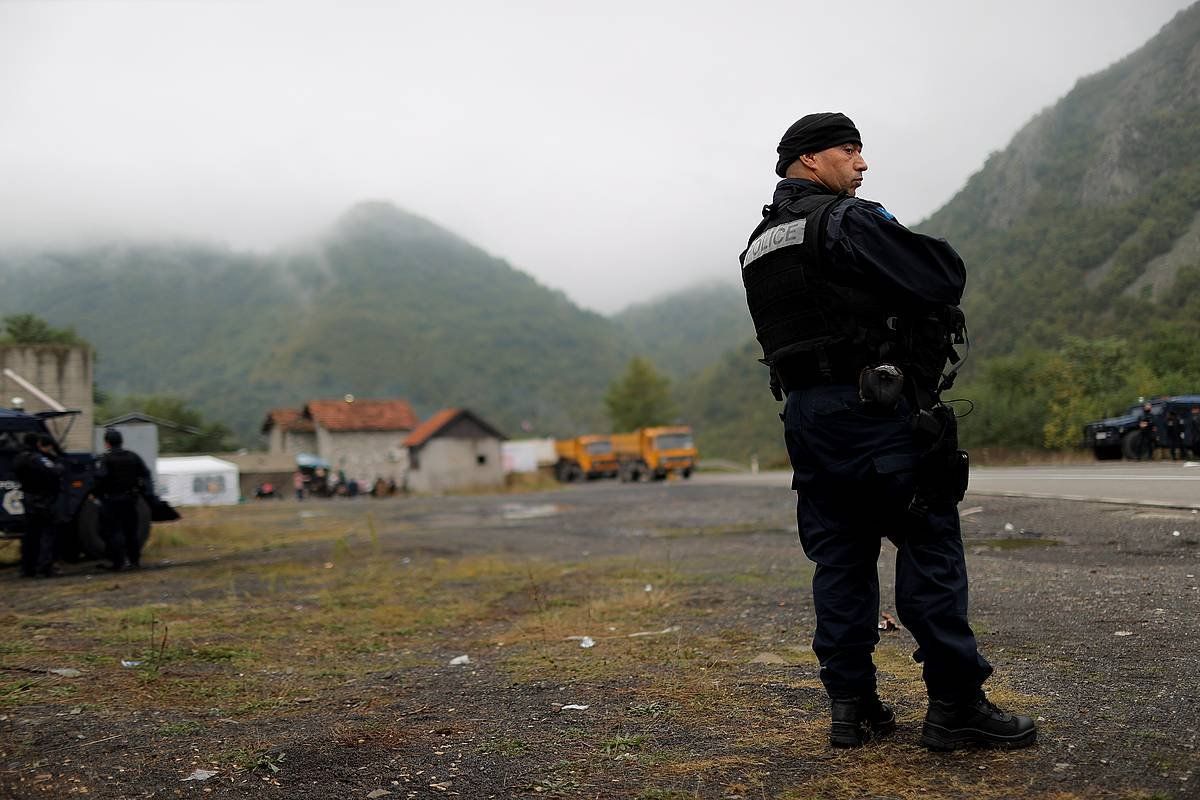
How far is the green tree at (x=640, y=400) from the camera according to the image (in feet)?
315

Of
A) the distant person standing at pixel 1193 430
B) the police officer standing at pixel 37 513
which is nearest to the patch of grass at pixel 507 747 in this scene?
the police officer standing at pixel 37 513

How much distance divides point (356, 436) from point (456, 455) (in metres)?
13.4

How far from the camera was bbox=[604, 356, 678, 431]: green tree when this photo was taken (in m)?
95.9

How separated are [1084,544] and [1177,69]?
3215 cm

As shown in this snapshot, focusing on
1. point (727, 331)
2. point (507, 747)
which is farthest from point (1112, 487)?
point (727, 331)

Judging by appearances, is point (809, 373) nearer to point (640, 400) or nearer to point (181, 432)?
point (181, 432)

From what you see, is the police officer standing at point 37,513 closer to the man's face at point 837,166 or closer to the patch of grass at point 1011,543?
the patch of grass at point 1011,543

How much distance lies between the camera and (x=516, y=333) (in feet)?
533

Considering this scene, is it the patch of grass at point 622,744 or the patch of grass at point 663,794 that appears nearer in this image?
the patch of grass at point 663,794

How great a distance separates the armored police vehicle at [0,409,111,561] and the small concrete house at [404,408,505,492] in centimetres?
3901

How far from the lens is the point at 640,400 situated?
96.3m

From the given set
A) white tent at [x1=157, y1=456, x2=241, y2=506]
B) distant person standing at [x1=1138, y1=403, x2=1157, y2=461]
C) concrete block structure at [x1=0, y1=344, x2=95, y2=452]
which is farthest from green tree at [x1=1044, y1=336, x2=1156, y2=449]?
white tent at [x1=157, y1=456, x2=241, y2=506]

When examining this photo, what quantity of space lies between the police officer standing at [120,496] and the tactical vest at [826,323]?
953cm

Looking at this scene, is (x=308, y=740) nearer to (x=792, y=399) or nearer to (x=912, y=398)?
(x=792, y=399)
